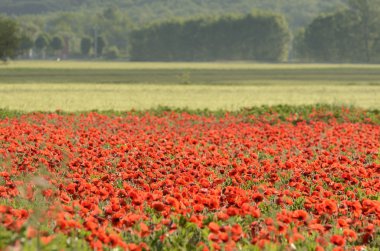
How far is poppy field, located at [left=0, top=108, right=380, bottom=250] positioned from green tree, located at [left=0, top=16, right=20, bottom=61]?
65327 mm

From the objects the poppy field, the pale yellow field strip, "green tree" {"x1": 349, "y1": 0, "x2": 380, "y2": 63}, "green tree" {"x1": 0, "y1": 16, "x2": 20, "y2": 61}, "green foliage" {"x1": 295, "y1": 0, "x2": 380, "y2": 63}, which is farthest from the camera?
"green tree" {"x1": 349, "y1": 0, "x2": 380, "y2": 63}

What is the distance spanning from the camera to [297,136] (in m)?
17.2

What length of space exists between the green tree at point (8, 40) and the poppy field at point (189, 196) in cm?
6533

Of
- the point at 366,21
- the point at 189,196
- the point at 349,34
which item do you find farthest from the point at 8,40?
the point at 366,21

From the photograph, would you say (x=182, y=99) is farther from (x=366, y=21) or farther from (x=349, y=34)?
(x=366, y=21)

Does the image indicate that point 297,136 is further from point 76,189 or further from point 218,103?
point 218,103

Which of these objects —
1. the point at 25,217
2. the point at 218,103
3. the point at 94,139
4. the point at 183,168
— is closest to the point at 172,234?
the point at 25,217

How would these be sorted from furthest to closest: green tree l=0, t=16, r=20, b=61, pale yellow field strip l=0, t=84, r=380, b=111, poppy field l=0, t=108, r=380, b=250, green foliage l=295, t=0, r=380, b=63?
1. green foliage l=295, t=0, r=380, b=63
2. green tree l=0, t=16, r=20, b=61
3. pale yellow field strip l=0, t=84, r=380, b=111
4. poppy field l=0, t=108, r=380, b=250

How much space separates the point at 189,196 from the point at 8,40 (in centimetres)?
7486

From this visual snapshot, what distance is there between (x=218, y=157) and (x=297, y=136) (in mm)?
4838

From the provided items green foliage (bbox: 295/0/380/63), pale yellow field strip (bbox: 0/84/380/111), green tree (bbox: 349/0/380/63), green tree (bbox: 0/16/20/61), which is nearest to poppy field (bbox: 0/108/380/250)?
pale yellow field strip (bbox: 0/84/380/111)

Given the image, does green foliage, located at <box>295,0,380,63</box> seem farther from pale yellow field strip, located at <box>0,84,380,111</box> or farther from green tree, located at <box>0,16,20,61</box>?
pale yellow field strip, located at <box>0,84,380,111</box>

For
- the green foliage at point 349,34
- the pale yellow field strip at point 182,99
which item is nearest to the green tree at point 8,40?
the pale yellow field strip at point 182,99

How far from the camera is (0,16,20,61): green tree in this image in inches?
3191
